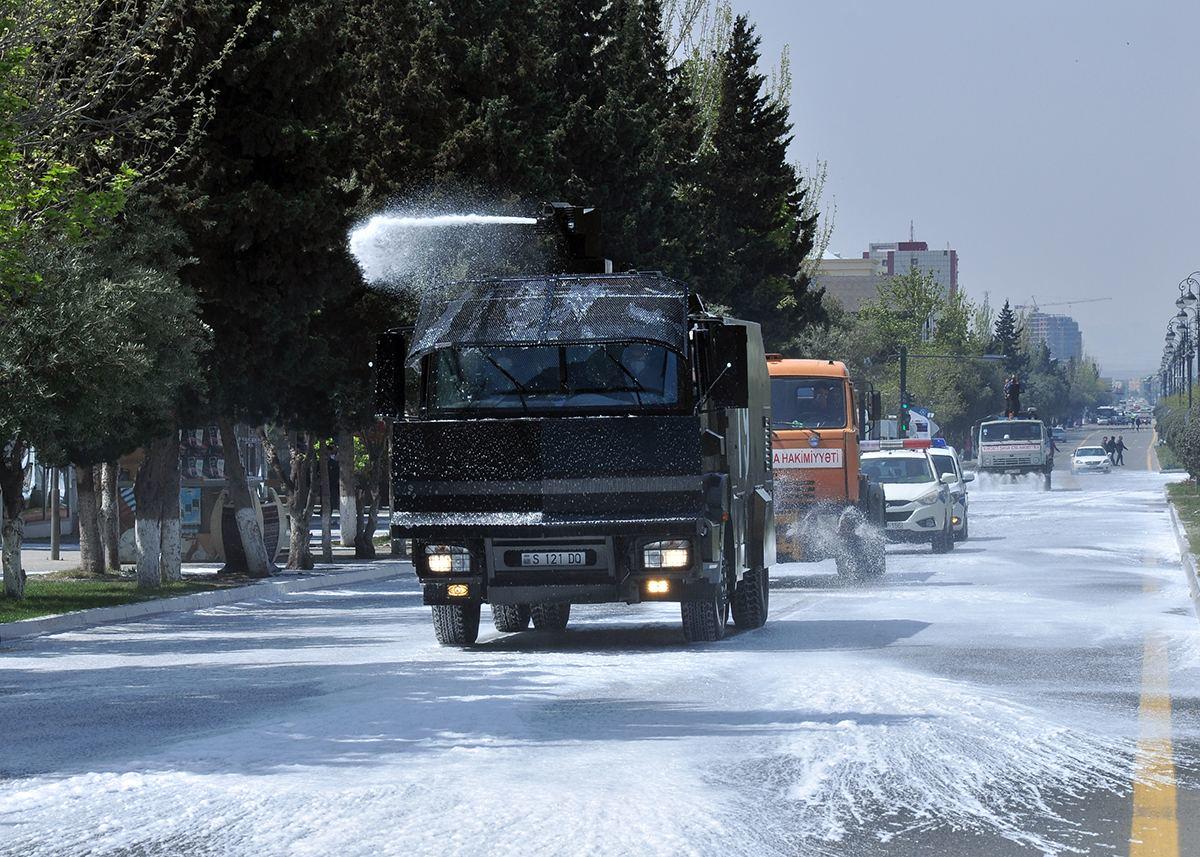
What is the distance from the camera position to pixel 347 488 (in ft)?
138

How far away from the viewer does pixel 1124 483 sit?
91.8 meters

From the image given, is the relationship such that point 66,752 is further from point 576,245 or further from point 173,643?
point 576,245

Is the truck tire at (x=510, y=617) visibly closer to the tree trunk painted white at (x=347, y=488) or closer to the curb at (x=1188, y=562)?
the curb at (x=1188, y=562)

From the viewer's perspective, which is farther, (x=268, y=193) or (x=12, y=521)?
(x=268, y=193)

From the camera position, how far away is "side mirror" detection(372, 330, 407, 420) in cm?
1731

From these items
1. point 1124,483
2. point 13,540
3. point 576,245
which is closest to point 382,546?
point 13,540

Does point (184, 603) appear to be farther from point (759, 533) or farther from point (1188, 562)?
point (1188, 562)

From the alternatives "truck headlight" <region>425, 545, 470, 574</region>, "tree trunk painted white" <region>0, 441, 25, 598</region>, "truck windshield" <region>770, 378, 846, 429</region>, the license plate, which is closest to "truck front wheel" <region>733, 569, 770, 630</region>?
the license plate

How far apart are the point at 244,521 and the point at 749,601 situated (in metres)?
14.6

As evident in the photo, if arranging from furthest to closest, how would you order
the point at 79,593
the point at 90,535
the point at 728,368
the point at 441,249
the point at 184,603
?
1. the point at 441,249
2. the point at 90,535
3. the point at 79,593
4. the point at 184,603
5. the point at 728,368

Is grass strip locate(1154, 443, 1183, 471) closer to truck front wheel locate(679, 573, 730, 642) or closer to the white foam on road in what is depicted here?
truck front wheel locate(679, 573, 730, 642)

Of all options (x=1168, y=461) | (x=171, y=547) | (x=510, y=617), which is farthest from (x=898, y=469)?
(x=1168, y=461)

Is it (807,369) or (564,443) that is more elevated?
(807,369)

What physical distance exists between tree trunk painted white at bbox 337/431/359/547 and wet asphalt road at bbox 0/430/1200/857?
17.8 metres
